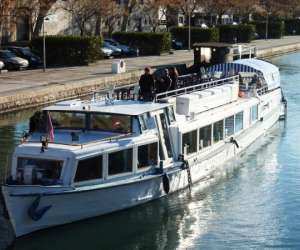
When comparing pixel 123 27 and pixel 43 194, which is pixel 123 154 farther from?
pixel 123 27

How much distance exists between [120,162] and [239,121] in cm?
989

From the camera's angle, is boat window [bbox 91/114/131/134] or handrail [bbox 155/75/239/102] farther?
handrail [bbox 155/75/239/102]

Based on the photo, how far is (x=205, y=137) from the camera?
945 inches

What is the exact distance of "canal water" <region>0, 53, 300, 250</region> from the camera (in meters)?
18.0

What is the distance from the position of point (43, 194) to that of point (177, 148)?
17.9ft

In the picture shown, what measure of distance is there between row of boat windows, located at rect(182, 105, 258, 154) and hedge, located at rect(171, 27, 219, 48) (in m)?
45.8

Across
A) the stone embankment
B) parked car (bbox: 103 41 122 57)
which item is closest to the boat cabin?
the stone embankment

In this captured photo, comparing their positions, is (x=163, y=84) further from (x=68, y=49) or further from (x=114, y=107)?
(x=68, y=49)

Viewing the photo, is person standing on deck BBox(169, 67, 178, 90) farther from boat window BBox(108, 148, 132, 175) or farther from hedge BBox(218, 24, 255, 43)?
hedge BBox(218, 24, 255, 43)

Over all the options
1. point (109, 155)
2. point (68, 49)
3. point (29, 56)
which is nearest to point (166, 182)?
point (109, 155)

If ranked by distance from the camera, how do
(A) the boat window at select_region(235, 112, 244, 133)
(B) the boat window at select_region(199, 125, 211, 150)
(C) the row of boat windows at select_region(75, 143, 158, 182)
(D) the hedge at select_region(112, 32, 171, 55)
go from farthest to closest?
(D) the hedge at select_region(112, 32, 171, 55)
(A) the boat window at select_region(235, 112, 244, 133)
(B) the boat window at select_region(199, 125, 211, 150)
(C) the row of boat windows at select_region(75, 143, 158, 182)

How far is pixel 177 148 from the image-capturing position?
21.5m

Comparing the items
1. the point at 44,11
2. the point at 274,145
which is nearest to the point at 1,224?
the point at 274,145

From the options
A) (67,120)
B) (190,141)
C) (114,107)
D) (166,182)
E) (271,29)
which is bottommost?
(166,182)
